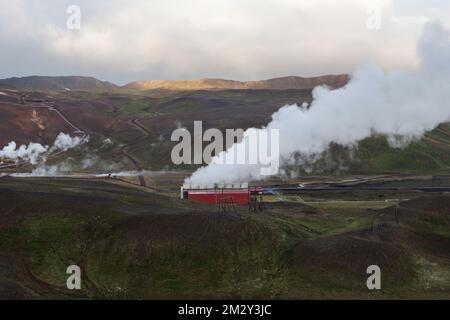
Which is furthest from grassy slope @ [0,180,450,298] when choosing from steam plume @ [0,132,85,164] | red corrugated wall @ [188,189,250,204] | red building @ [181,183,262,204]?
steam plume @ [0,132,85,164]

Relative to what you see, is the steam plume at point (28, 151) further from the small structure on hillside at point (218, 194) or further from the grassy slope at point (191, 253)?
the grassy slope at point (191, 253)

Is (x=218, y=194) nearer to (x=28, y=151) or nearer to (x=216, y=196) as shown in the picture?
(x=216, y=196)

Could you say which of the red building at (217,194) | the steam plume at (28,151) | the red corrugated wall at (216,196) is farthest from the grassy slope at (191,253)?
the steam plume at (28,151)

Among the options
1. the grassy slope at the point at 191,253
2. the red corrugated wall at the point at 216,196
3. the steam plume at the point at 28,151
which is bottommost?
the grassy slope at the point at 191,253

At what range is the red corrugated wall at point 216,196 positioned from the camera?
10400cm

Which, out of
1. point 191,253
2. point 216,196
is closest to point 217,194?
point 216,196

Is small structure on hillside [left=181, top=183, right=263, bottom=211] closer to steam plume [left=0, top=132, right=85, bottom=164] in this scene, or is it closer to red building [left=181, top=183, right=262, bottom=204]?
red building [left=181, top=183, right=262, bottom=204]

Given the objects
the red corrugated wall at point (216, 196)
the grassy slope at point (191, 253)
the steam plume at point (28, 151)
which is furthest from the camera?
the steam plume at point (28, 151)

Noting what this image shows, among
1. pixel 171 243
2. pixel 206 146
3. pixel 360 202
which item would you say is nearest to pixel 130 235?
pixel 171 243

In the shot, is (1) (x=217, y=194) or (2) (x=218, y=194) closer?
(1) (x=217, y=194)

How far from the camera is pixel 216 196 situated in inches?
4090

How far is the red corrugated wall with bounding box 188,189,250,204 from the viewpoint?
341ft
